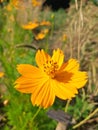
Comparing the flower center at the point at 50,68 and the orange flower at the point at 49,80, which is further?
the flower center at the point at 50,68

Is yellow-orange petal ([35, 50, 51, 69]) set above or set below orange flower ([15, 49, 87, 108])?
above

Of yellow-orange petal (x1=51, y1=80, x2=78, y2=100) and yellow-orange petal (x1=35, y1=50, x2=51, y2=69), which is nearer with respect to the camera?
yellow-orange petal (x1=51, y1=80, x2=78, y2=100)

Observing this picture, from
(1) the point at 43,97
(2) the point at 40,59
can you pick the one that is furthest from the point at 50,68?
(1) the point at 43,97

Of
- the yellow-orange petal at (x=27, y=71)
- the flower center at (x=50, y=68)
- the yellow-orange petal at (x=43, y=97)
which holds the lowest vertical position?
the yellow-orange petal at (x=43, y=97)

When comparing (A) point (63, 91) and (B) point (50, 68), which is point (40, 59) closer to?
(B) point (50, 68)

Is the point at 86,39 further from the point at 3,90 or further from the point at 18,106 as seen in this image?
the point at 18,106

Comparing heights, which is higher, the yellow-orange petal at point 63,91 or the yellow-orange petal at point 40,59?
the yellow-orange petal at point 40,59

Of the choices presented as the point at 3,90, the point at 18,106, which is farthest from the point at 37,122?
the point at 3,90
